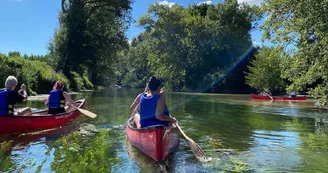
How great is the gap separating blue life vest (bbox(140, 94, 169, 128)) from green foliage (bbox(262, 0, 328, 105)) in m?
6.63

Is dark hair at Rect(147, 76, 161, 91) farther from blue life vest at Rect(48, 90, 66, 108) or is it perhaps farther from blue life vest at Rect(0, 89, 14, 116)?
blue life vest at Rect(48, 90, 66, 108)

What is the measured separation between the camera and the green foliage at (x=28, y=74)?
2220 cm

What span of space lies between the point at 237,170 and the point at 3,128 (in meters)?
6.48

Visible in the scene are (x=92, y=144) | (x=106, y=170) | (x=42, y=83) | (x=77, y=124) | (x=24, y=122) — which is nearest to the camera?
(x=106, y=170)

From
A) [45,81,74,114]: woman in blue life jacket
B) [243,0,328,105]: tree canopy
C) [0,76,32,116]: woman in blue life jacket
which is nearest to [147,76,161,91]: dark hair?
[0,76,32,116]: woman in blue life jacket

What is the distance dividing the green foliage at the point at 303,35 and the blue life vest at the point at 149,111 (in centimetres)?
663

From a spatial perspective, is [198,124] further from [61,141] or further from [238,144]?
[61,141]

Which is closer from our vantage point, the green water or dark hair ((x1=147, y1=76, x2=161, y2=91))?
the green water

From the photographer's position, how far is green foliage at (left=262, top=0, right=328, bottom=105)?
11.3 metres

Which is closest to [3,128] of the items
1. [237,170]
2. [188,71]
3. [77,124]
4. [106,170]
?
[77,124]

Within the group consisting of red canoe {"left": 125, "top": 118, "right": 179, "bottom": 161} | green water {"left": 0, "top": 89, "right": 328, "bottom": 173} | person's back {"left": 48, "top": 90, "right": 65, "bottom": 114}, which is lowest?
green water {"left": 0, "top": 89, "right": 328, "bottom": 173}

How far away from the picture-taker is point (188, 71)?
188ft

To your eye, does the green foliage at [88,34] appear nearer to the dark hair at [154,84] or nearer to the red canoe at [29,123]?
the red canoe at [29,123]

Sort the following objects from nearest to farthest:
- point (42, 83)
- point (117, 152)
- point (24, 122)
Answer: point (117, 152), point (24, 122), point (42, 83)
